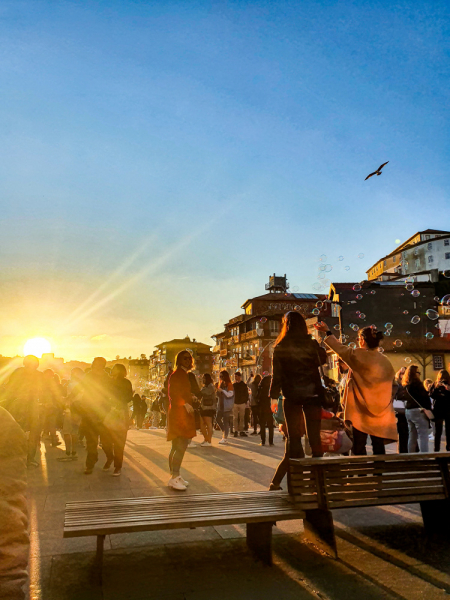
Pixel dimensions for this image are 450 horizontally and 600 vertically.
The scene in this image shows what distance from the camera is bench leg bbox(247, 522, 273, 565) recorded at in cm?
436

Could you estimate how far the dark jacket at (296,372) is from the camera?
5.58m

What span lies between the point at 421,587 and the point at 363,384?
2357mm

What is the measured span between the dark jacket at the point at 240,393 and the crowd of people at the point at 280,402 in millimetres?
32

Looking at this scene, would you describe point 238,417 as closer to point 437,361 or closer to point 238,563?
point 238,563

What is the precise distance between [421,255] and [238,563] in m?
98.0

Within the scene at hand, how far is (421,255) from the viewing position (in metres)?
94.9

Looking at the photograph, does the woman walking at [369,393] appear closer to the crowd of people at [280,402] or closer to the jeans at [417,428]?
the crowd of people at [280,402]

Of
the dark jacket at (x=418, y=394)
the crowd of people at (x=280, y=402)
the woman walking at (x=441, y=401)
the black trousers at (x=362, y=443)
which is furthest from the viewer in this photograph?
the woman walking at (x=441, y=401)

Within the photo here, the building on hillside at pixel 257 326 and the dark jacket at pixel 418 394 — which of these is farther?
the building on hillside at pixel 257 326

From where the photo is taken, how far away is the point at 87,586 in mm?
3881

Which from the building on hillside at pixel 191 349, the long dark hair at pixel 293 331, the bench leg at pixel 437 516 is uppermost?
the building on hillside at pixel 191 349

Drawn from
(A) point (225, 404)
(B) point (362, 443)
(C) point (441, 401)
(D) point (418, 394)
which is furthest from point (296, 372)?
(A) point (225, 404)

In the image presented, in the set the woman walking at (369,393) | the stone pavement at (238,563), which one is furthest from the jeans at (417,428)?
the woman walking at (369,393)

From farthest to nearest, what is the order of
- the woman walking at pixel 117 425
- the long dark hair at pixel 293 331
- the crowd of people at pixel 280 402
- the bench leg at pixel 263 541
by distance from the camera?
the woman walking at pixel 117 425 → the long dark hair at pixel 293 331 → the crowd of people at pixel 280 402 → the bench leg at pixel 263 541
